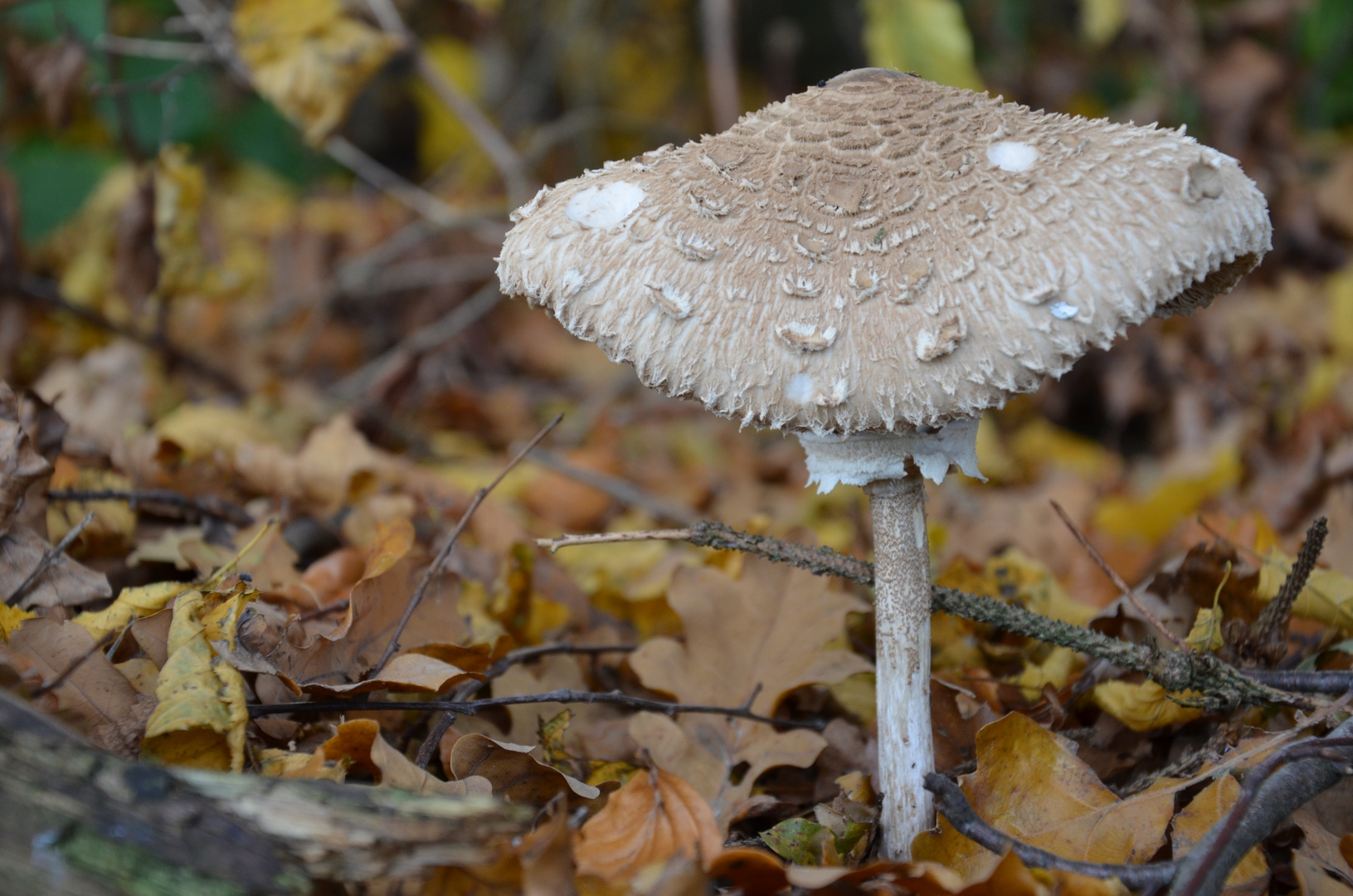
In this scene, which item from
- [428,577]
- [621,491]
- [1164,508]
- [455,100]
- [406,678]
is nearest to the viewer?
[406,678]

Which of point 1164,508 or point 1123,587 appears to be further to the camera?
point 1164,508

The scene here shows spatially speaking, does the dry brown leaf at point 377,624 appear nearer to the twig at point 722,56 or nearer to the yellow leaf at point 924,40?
the yellow leaf at point 924,40

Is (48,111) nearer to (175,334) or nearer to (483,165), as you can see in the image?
(175,334)

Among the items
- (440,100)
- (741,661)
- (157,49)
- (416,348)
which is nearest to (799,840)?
(741,661)

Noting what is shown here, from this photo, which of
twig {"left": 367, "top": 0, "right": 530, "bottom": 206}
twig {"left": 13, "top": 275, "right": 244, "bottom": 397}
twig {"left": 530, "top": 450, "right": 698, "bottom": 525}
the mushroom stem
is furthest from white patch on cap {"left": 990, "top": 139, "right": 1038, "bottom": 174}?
twig {"left": 13, "top": 275, "right": 244, "bottom": 397}

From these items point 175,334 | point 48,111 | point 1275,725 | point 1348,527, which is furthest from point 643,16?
point 1275,725

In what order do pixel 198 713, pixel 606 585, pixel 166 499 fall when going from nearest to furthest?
1. pixel 198 713
2. pixel 166 499
3. pixel 606 585

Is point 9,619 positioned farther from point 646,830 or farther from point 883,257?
point 883,257
